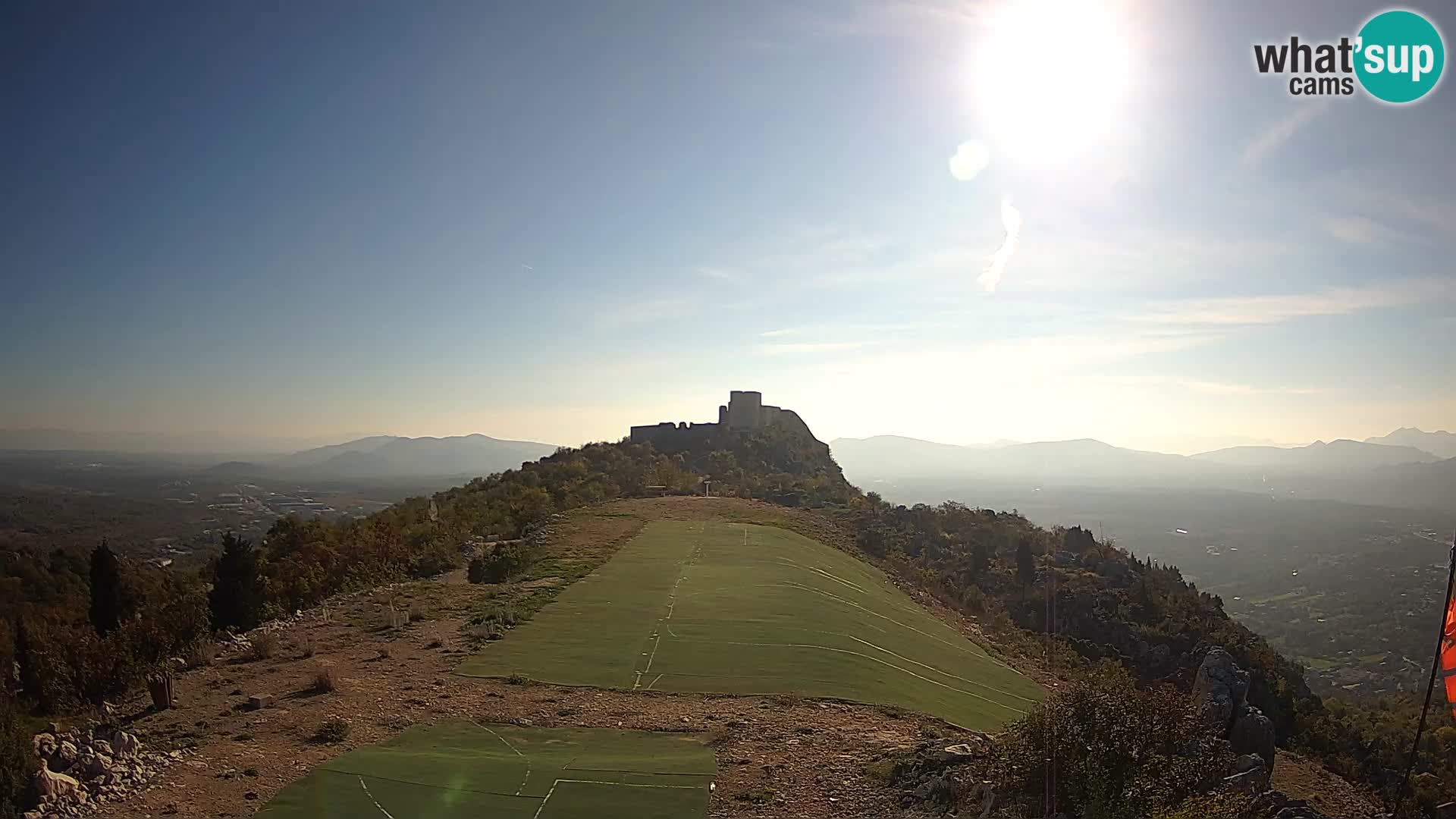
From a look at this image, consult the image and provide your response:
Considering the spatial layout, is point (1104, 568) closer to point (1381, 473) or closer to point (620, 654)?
point (620, 654)

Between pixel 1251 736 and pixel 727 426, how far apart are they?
4538 cm

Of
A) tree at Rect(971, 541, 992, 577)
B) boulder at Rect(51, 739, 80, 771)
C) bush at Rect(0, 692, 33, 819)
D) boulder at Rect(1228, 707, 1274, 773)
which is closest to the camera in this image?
bush at Rect(0, 692, 33, 819)

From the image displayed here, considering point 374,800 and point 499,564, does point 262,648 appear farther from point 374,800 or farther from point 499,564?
point 499,564

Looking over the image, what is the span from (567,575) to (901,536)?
20.4 metres

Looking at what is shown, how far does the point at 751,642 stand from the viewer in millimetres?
13133

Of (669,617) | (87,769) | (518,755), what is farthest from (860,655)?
(87,769)

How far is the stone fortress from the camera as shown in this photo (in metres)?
55.4

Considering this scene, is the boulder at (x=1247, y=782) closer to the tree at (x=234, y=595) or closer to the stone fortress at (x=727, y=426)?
the tree at (x=234, y=595)

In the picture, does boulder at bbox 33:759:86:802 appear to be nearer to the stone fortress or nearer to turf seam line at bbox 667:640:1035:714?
turf seam line at bbox 667:640:1035:714

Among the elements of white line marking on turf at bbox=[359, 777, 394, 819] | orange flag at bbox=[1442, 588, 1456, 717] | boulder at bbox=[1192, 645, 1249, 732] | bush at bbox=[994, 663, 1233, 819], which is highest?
orange flag at bbox=[1442, 588, 1456, 717]

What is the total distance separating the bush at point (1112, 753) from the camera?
603 centimetres

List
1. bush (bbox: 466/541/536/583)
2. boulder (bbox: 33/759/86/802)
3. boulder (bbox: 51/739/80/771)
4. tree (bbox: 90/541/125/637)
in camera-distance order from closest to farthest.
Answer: boulder (bbox: 33/759/86/802)
boulder (bbox: 51/739/80/771)
tree (bbox: 90/541/125/637)
bush (bbox: 466/541/536/583)

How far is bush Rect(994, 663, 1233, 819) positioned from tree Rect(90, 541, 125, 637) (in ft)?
62.9

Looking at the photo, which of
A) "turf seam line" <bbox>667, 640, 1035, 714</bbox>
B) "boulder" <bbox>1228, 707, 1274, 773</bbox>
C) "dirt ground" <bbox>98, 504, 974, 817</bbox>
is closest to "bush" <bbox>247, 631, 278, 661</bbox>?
"dirt ground" <bbox>98, 504, 974, 817</bbox>
